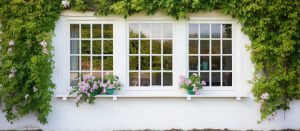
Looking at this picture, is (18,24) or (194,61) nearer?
(18,24)

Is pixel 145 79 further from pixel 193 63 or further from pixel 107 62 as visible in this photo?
pixel 193 63

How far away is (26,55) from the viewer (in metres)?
8.02

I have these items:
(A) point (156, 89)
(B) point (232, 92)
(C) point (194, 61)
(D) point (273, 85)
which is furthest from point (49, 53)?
(D) point (273, 85)

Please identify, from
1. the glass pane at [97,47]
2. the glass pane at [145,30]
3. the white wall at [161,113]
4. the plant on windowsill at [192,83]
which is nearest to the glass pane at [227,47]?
the white wall at [161,113]

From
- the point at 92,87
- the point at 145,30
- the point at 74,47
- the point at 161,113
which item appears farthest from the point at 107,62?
the point at 161,113

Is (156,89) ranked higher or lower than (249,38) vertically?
lower

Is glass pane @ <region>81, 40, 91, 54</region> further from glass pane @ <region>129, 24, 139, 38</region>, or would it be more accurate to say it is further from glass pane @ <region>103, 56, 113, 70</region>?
glass pane @ <region>129, 24, 139, 38</region>

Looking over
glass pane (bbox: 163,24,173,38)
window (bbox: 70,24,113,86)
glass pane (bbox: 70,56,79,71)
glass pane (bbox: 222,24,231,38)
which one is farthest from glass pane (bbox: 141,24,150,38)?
glass pane (bbox: 222,24,231,38)

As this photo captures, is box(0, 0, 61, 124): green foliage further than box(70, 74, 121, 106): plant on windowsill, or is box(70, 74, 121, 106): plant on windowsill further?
box(70, 74, 121, 106): plant on windowsill

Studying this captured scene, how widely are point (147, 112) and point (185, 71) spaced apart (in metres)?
1.16

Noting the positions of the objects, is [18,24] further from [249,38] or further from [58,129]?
[249,38]

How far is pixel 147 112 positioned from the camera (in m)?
8.40

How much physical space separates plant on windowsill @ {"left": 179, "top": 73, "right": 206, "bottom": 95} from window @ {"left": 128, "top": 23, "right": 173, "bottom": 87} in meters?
0.33

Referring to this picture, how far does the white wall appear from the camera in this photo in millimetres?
8352
